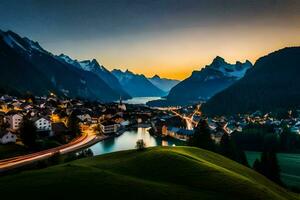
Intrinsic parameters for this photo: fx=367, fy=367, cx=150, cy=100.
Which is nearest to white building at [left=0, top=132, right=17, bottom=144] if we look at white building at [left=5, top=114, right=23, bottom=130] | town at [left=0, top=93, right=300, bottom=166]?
town at [left=0, top=93, right=300, bottom=166]

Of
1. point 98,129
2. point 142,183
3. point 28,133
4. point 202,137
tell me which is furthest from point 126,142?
point 142,183

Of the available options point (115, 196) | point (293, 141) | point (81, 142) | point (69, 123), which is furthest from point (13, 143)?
point (293, 141)

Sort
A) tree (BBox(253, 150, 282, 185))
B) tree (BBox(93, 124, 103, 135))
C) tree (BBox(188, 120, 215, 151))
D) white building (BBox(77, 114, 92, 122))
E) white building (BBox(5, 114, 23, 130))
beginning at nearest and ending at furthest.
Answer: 1. tree (BBox(253, 150, 282, 185))
2. tree (BBox(188, 120, 215, 151))
3. white building (BBox(5, 114, 23, 130))
4. tree (BBox(93, 124, 103, 135))
5. white building (BBox(77, 114, 92, 122))

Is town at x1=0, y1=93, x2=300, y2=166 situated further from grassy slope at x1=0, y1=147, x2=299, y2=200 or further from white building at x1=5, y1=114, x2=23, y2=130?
grassy slope at x1=0, y1=147, x2=299, y2=200

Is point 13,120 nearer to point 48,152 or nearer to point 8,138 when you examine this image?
point 8,138

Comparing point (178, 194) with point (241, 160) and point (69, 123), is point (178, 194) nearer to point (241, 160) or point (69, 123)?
point (241, 160)

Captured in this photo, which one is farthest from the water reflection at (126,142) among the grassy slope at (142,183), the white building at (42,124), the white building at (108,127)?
the grassy slope at (142,183)
